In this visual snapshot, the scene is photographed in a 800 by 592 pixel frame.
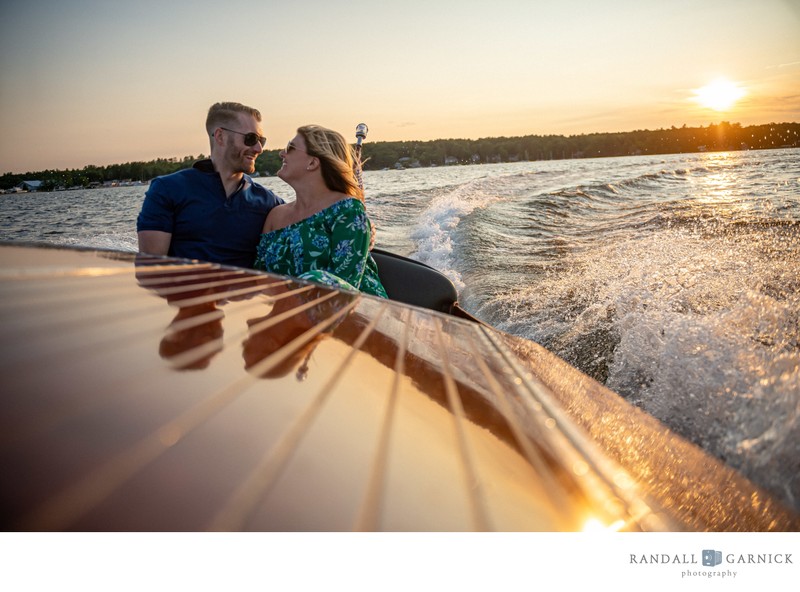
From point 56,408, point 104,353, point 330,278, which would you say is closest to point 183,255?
point 330,278

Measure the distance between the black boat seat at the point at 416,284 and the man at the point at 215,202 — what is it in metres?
0.74

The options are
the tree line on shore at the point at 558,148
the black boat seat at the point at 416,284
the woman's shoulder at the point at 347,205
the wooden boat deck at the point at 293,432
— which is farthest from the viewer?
the tree line on shore at the point at 558,148

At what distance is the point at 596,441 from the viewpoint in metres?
0.82

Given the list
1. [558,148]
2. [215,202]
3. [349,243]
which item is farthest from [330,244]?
[558,148]

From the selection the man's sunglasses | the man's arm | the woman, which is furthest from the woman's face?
the man's arm

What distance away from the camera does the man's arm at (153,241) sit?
224 cm

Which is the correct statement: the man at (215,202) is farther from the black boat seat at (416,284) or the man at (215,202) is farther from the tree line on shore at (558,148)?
the tree line on shore at (558,148)

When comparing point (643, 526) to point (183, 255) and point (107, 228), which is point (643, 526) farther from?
point (107, 228)

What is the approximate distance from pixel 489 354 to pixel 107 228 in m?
9.76

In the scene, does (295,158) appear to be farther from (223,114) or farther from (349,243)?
(349,243)

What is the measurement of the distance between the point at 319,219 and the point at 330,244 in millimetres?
128

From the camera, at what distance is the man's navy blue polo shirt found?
7.41ft

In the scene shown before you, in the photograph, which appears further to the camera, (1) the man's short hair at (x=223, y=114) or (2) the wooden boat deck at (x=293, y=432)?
(1) the man's short hair at (x=223, y=114)

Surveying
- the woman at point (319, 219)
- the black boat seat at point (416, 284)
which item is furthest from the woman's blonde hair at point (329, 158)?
the black boat seat at point (416, 284)
